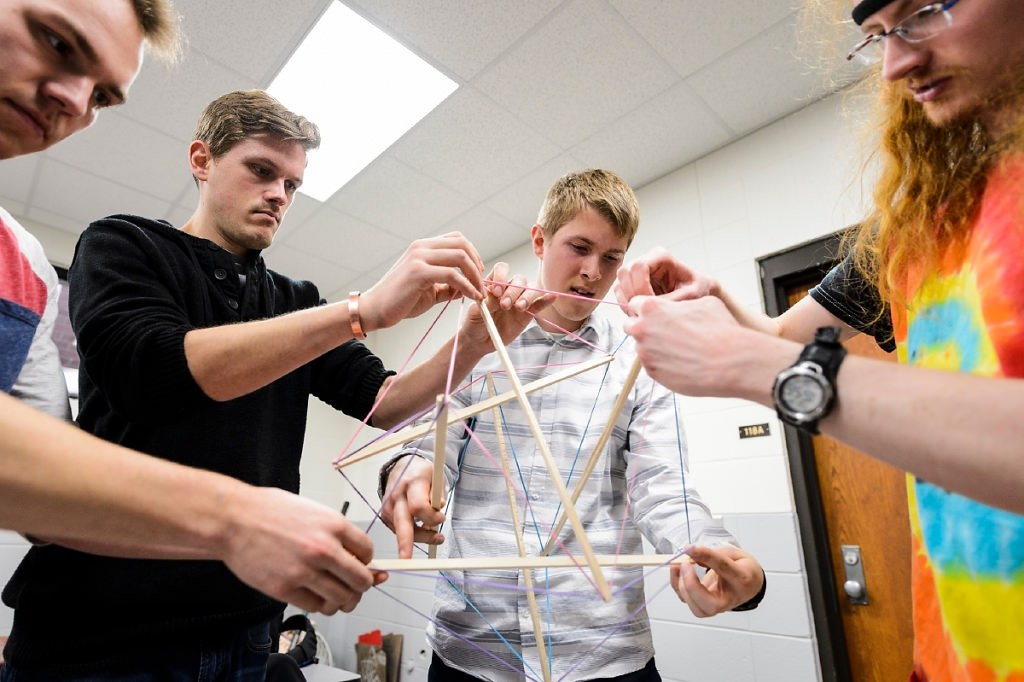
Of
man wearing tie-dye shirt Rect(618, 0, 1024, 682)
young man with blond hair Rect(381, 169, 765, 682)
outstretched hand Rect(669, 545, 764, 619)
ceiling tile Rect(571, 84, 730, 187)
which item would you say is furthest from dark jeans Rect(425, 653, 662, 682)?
ceiling tile Rect(571, 84, 730, 187)

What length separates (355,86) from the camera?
2.02 metres

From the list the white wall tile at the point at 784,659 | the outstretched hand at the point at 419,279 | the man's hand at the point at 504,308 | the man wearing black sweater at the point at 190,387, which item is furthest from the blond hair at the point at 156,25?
the white wall tile at the point at 784,659

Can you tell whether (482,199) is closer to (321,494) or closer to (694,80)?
(694,80)

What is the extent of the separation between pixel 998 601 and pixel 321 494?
12.8 feet

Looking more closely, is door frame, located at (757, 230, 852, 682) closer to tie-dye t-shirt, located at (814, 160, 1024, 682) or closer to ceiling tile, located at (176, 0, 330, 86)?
tie-dye t-shirt, located at (814, 160, 1024, 682)

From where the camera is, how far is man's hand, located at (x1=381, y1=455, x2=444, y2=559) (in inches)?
30.6

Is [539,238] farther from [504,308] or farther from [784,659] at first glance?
[784,659]

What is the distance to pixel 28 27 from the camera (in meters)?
0.68

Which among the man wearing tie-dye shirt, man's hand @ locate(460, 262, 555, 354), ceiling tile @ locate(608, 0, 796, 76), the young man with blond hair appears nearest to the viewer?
the man wearing tie-dye shirt

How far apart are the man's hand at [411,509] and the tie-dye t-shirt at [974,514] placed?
0.59 m

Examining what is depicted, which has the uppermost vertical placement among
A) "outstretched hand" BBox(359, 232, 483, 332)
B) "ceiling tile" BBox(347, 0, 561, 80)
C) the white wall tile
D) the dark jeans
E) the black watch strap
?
"ceiling tile" BBox(347, 0, 561, 80)

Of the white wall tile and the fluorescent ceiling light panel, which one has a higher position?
the fluorescent ceiling light panel

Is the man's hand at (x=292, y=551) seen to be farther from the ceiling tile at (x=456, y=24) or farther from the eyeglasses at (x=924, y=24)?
the ceiling tile at (x=456, y=24)

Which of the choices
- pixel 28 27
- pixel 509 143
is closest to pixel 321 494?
pixel 509 143
